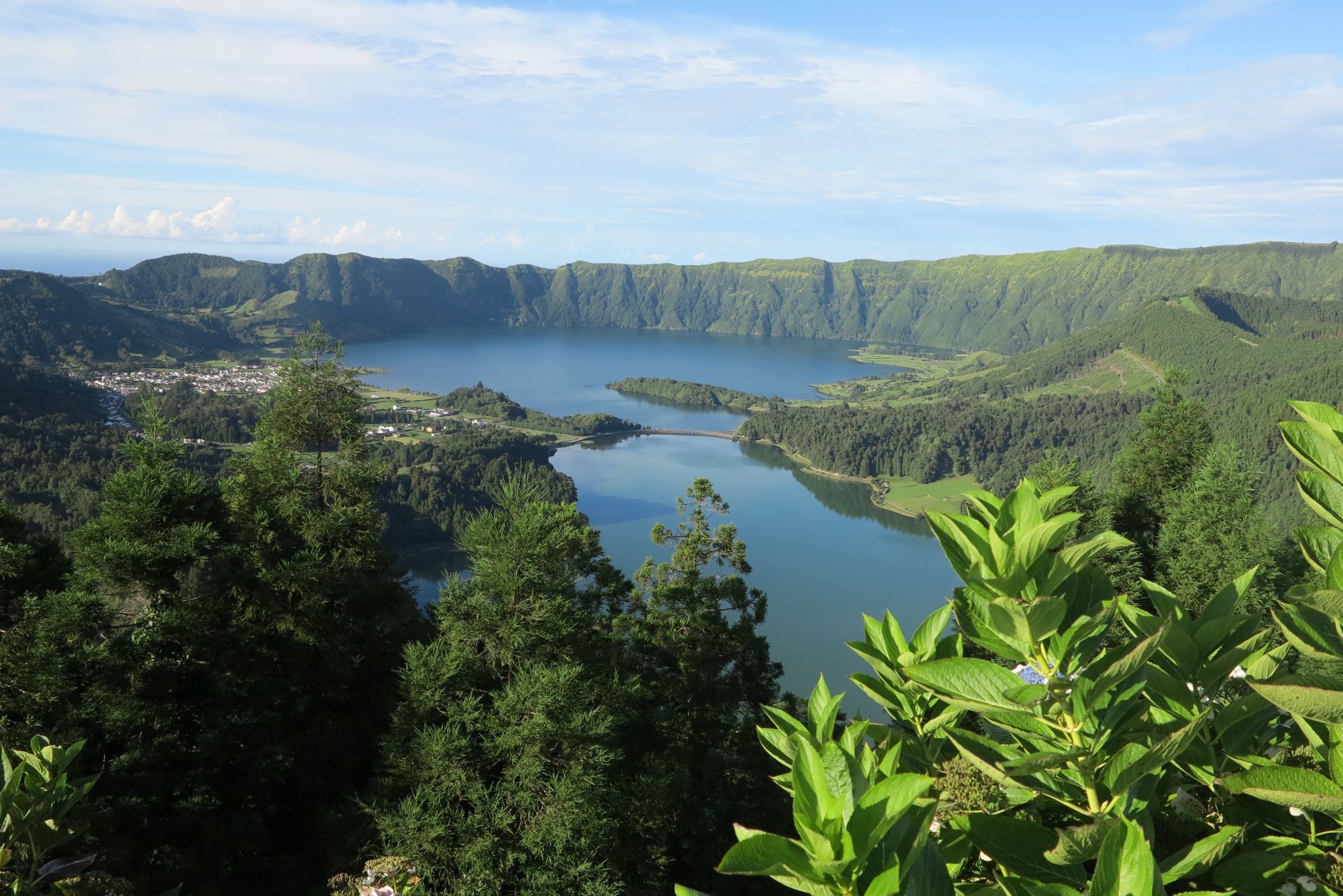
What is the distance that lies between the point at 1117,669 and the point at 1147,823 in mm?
454

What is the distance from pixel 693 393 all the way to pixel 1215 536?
13510cm

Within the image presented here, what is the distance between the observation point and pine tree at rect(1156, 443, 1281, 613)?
843 inches

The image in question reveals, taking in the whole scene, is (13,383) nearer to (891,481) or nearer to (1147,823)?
(891,481)

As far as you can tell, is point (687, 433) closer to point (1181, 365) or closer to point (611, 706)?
point (1181, 365)

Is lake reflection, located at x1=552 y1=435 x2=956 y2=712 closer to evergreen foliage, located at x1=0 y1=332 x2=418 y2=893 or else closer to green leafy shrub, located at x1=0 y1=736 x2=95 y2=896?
evergreen foliage, located at x1=0 y1=332 x2=418 y2=893

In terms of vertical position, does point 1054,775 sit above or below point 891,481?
above

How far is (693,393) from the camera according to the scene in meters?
156

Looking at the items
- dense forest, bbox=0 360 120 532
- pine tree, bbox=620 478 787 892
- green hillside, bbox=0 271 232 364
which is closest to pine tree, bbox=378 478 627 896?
pine tree, bbox=620 478 787 892

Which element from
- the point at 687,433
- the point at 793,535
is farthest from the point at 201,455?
the point at 687,433

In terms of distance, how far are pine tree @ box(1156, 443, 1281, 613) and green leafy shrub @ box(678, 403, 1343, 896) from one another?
22.6 meters

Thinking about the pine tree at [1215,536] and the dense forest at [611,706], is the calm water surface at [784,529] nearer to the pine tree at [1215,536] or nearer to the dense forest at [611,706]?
the pine tree at [1215,536]

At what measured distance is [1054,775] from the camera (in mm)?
1953

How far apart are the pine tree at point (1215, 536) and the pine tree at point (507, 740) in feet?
59.2

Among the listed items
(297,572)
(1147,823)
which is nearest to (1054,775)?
(1147,823)
